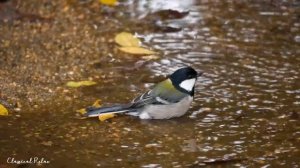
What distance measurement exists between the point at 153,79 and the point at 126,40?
97cm

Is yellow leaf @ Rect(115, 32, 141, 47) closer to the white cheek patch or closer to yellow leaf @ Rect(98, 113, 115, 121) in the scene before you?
the white cheek patch

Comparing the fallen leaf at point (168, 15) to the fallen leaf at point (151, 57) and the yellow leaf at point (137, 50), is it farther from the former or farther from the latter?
the fallen leaf at point (151, 57)

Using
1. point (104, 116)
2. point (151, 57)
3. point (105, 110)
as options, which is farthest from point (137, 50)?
point (105, 110)

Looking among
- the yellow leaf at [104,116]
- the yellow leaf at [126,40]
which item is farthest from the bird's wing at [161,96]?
the yellow leaf at [126,40]

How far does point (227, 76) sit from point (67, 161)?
2.17 m

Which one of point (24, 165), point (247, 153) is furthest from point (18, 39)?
point (247, 153)

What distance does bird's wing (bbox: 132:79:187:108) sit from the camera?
19.9 feet

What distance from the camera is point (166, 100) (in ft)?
20.2

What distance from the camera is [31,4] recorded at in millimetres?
8789

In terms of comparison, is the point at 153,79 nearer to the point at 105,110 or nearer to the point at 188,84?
the point at 188,84

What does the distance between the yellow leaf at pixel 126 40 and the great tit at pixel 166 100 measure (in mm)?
1486

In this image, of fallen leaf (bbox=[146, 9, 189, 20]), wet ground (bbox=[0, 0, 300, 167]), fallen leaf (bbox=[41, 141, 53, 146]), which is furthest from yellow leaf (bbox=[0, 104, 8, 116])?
fallen leaf (bbox=[146, 9, 189, 20])

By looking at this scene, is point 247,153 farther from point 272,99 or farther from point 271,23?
point 271,23

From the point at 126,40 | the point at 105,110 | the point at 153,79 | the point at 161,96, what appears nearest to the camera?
the point at 105,110
